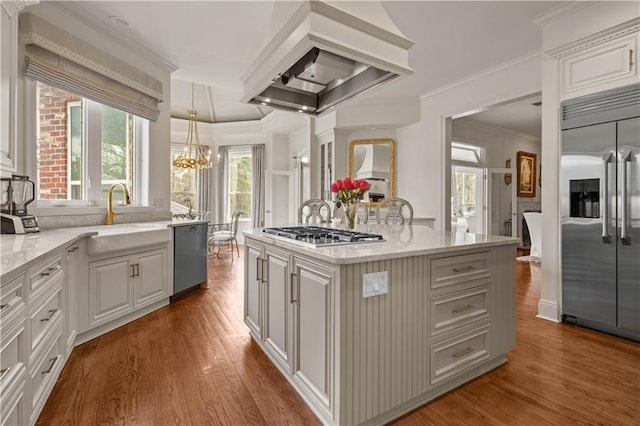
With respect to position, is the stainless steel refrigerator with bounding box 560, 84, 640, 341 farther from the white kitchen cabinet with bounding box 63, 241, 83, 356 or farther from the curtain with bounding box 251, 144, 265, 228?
the curtain with bounding box 251, 144, 265, 228

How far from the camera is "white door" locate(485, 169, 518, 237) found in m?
7.35

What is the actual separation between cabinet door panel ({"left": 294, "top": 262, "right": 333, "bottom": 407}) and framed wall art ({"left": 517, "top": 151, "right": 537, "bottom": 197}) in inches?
300

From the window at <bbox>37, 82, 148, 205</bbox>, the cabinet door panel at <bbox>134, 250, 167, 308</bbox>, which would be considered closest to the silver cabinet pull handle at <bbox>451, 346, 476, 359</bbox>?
the cabinet door panel at <bbox>134, 250, 167, 308</bbox>

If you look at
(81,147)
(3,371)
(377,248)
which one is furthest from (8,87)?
(377,248)

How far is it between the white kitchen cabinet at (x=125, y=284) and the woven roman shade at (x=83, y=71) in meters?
1.57

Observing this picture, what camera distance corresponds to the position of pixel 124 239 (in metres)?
2.76

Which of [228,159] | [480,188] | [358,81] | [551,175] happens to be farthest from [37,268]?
[480,188]

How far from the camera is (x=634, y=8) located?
2551 millimetres

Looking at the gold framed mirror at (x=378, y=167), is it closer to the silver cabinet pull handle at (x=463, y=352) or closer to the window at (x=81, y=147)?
A: the window at (x=81, y=147)

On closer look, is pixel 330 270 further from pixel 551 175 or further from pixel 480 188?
pixel 480 188

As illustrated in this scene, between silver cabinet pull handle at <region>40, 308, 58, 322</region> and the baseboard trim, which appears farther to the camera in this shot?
the baseboard trim

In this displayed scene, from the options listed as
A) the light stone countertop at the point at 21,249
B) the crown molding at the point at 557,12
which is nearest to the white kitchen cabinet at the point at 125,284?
the light stone countertop at the point at 21,249

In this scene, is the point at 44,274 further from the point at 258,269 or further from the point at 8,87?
the point at 8,87

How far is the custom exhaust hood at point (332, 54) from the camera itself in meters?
1.60
